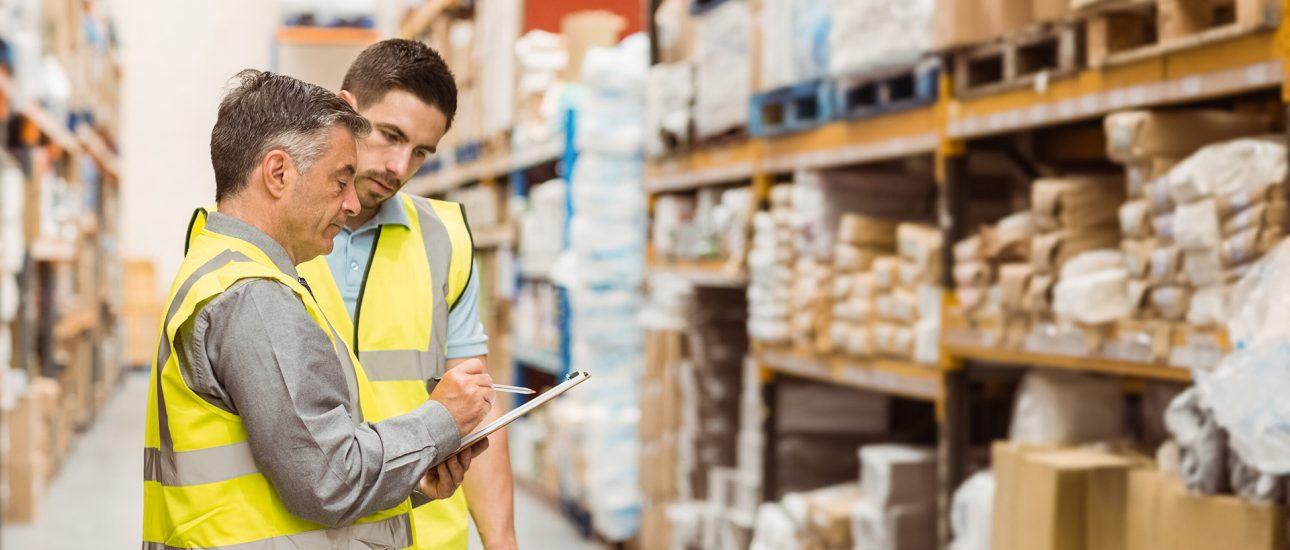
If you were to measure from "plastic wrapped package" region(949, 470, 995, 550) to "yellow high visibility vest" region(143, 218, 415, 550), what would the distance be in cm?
238

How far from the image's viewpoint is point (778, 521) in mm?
5164

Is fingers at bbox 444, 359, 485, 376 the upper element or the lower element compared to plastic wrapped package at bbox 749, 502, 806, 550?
upper

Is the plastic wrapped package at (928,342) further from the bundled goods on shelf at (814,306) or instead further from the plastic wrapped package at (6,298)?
the plastic wrapped package at (6,298)

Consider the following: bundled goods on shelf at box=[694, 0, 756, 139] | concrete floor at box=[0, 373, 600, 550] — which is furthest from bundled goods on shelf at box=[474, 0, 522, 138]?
bundled goods on shelf at box=[694, 0, 756, 139]

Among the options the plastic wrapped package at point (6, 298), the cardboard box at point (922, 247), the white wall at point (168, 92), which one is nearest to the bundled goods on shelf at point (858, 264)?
the cardboard box at point (922, 247)

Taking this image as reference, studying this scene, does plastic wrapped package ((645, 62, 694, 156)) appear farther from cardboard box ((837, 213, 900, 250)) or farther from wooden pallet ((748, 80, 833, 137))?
cardboard box ((837, 213, 900, 250))

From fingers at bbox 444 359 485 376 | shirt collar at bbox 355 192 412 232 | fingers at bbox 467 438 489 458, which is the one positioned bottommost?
fingers at bbox 467 438 489 458

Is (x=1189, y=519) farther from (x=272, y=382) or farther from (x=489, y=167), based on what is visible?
(x=489, y=167)

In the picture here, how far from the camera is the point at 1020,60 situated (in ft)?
12.2

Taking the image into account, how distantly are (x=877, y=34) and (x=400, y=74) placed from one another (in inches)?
86.4

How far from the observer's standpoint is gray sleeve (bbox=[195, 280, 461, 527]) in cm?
180

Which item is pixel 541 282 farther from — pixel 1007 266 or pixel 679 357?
pixel 1007 266

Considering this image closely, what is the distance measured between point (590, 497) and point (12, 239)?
127 inches

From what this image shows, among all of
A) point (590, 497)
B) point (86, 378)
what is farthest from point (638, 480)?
point (86, 378)
